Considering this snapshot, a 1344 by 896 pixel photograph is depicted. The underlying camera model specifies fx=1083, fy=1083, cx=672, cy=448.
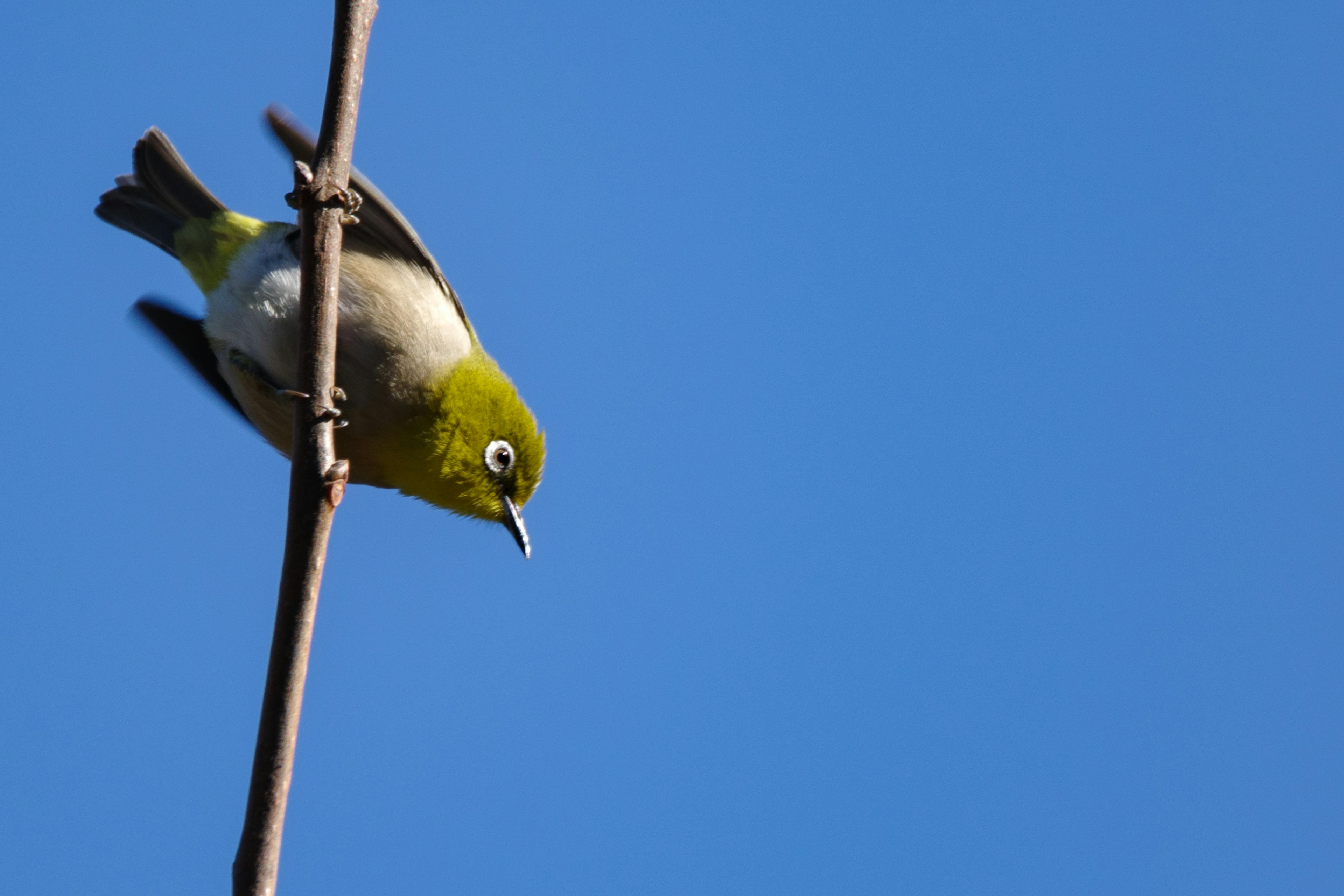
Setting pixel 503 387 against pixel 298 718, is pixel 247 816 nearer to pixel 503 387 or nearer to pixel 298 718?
pixel 298 718

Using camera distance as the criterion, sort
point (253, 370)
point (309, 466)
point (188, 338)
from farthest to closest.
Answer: point (188, 338), point (253, 370), point (309, 466)

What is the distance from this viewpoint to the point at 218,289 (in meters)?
4.99

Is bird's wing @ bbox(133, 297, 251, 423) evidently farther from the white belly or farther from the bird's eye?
the bird's eye

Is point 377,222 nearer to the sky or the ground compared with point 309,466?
nearer to the sky

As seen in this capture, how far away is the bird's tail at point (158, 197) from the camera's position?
5387 mm

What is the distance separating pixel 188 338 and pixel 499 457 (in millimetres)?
1756

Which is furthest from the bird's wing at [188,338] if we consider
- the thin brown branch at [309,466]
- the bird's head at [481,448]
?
the thin brown branch at [309,466]

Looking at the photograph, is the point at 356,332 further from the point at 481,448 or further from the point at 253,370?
the point at 481,448

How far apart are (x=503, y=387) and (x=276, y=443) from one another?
3.80 ft

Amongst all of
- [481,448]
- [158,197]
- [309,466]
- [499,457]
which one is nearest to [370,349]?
[481,448]

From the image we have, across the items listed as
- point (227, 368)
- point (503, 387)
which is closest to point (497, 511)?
point (503, 387)

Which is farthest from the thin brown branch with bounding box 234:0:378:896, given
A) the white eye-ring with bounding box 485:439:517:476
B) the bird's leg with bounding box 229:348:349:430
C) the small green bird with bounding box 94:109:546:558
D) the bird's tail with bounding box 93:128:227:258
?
the bird's tail with bounding box 93:128:227:258

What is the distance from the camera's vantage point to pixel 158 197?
215 inches

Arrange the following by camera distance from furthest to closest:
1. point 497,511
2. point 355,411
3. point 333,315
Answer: point 497,511 < point 355,411 < point 333,315
